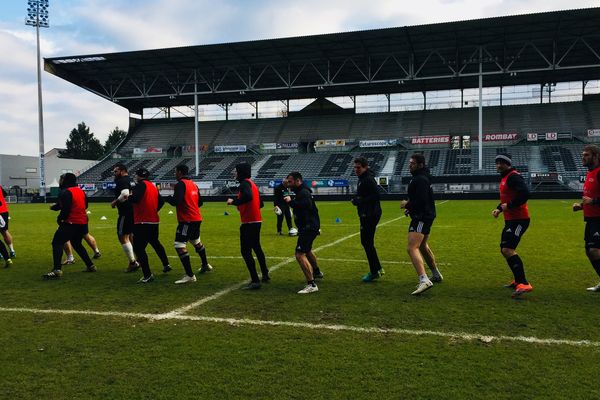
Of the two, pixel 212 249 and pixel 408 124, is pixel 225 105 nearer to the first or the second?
pixel 408 124

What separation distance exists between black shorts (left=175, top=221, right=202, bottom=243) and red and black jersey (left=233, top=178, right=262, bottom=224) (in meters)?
1.25

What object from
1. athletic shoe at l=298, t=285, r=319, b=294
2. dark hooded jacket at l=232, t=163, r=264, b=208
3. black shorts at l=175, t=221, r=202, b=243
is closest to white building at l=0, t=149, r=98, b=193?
black shorts at l=175, t=221, r=202, b=243

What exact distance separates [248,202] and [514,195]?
12.3 feet

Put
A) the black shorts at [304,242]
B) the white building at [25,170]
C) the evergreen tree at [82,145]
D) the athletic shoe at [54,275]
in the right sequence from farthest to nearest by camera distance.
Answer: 1. the evergreen tree at [82,145]
2. the white building at [25,170]
3. the athletic shoe at [54,275]
4. the black shorts at [304,242]

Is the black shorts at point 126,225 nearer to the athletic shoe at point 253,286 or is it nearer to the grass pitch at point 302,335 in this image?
the grass pitch at point 302,335

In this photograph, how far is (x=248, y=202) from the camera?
7.30 m

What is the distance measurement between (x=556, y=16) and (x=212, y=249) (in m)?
33.3

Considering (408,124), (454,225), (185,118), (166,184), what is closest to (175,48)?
(166,184)

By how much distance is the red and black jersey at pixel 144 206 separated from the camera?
26.4 ft

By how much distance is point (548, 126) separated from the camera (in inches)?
1882

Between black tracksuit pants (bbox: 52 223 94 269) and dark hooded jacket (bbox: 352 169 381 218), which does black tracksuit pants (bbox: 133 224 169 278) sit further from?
dark hooded jacket (bbox: 352 169 381 218)

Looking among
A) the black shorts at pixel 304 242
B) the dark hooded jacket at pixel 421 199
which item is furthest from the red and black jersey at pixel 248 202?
the dark hooded jacket at pixel 421 199

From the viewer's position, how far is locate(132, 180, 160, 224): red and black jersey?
26.4 ft

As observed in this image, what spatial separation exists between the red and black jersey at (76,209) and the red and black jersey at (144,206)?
56.3 inches
